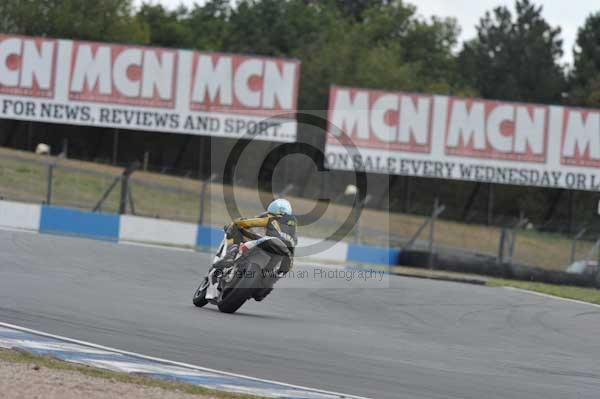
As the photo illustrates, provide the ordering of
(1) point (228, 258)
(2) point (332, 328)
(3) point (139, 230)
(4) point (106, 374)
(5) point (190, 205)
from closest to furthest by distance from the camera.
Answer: (4) point (106, 374) → (2) point (332, 328) → (1) point (228, 258) → (3) point (139, 230) → (5) point (190, 205)

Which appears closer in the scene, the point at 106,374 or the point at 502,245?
the point at 106,374

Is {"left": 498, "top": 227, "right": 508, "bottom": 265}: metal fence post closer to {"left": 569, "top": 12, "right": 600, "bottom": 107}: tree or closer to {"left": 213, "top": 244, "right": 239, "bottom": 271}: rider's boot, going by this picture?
{"left": 213, "top": 244, "right": 239, "bottom": 271}: rider's boot

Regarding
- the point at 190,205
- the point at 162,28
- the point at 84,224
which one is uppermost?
the point at 162,28

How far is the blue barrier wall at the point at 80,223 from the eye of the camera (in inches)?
1091

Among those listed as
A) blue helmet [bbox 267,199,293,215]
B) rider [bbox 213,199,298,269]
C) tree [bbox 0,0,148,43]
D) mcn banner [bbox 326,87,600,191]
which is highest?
tree [bbox 0,0,148,43]

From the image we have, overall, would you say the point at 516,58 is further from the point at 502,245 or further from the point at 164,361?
the point at 164,361

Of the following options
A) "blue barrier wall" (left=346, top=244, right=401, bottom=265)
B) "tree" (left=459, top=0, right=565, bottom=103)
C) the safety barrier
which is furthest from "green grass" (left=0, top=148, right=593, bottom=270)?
"tree" (left=459, top=0, right=565, bottom=103)

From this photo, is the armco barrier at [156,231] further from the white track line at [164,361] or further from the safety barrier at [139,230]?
the white track line at [164,361]

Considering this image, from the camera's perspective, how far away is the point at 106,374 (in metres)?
7.84

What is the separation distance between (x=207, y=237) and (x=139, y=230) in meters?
1.74

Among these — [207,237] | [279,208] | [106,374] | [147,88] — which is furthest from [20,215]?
[106,374]

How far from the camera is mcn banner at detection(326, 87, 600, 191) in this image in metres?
37.7

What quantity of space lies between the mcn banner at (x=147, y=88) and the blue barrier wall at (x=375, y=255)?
370 inches

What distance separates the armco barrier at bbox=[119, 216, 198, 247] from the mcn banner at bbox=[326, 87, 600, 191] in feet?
32.6
